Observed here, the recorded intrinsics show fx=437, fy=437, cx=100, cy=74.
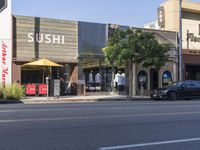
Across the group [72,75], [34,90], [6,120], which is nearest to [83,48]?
[72,75]

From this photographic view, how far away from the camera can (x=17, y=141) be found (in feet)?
31.0

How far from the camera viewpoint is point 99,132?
10.9 m

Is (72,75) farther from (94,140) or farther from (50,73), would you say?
(94,140)

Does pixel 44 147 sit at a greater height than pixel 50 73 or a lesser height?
lesser

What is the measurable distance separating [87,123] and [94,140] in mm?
2885

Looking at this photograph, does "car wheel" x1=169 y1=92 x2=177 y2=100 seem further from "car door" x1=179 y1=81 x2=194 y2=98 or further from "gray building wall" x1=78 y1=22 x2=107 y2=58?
"gray building wall" x1=78 y1=22 x2=107 y2=58

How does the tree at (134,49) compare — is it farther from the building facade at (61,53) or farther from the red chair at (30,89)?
the red chair at (30,89)

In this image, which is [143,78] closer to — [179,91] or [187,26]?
[179,91]

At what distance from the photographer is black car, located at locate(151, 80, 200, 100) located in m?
28.9

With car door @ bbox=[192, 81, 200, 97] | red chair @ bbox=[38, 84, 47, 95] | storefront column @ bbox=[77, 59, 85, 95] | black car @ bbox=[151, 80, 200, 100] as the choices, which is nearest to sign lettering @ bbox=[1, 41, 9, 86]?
red chair @ bbox=[38, 84, 47, 95]

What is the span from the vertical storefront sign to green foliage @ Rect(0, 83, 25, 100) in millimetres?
1886

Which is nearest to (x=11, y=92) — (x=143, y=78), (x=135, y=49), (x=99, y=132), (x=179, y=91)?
(x=135, y=49)

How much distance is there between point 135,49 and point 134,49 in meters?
0.15

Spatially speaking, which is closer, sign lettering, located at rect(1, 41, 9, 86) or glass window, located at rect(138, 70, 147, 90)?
sign lettering, located at rect(1, 41, 9, 86)
